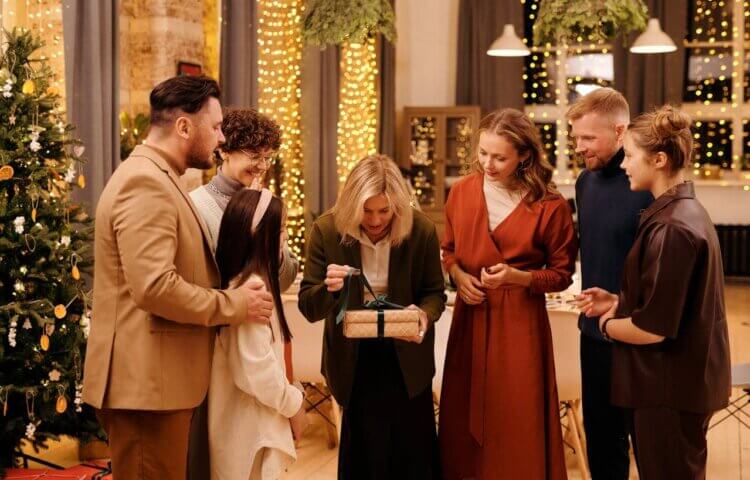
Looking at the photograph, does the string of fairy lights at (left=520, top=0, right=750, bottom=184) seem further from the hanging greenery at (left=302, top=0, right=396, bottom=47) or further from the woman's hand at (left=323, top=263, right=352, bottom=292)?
the woman's hand at (left=323, top=263, right=352, bottom=292)

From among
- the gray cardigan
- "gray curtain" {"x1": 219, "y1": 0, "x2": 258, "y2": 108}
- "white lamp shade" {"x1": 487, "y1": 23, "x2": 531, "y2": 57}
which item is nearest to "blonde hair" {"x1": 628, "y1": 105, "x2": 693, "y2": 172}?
the gray cardigan

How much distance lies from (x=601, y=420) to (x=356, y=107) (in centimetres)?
813

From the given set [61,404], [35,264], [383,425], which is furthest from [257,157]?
[61,404]

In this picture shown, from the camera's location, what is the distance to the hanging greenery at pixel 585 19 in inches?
242

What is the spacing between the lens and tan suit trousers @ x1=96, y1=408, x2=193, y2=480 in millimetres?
2842

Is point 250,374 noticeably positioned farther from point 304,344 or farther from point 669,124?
point 304,344

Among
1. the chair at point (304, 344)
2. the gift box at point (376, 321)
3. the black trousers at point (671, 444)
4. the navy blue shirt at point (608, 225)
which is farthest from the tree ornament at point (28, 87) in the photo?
the black trousers at point (671, 444)

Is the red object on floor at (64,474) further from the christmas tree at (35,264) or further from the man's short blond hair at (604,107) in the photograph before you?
the man's short blond hair at (604,107)

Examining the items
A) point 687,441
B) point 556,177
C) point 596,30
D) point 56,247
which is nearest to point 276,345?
point 687,441

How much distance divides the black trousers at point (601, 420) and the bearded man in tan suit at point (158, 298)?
4.56 feet

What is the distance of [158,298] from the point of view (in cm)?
269

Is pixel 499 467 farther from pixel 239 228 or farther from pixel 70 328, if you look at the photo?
pixel 70 328

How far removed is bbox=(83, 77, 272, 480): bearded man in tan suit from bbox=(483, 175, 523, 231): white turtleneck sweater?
3.85 feet

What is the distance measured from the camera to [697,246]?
3.00 m
